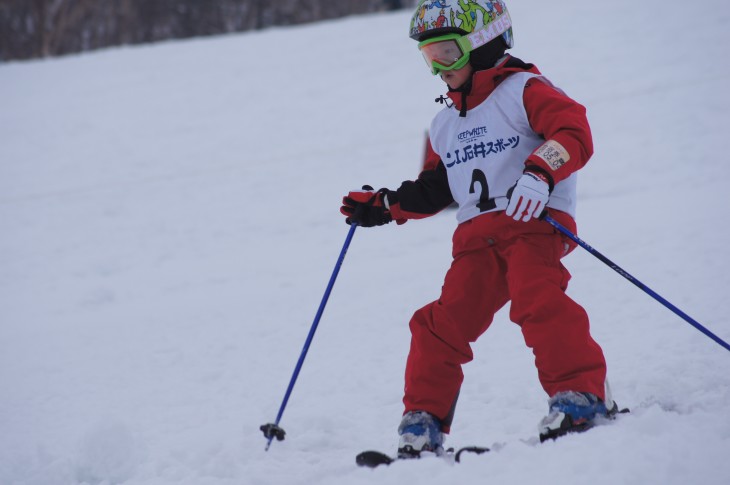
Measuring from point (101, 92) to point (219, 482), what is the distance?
11518 mm

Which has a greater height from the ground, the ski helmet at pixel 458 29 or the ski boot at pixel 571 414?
the ski helmet at pixel 458 29

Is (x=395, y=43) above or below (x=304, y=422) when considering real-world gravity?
above

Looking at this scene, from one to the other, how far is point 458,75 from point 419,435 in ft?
4.81

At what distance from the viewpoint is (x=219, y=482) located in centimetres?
309

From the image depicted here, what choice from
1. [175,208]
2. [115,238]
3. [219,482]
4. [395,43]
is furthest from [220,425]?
[395,43]

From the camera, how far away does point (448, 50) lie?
9.93ft

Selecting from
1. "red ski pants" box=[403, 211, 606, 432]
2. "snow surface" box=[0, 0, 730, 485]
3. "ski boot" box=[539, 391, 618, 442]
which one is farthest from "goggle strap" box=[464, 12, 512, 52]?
"snow surface" box=[0, 0, 730, 485]

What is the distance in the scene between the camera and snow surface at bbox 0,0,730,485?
11.2 feet

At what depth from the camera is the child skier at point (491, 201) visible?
269 centimetres

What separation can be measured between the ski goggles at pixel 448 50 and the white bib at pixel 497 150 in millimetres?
194

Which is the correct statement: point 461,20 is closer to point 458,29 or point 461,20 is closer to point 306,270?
point 458,29

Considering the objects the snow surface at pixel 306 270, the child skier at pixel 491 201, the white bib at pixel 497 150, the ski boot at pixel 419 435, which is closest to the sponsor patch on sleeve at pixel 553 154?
the child skier at pixel 491 201

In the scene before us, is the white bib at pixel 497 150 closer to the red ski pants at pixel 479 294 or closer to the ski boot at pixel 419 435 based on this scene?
the red ski pants at pixel 479 294

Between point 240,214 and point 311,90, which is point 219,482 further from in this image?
point 311,90
